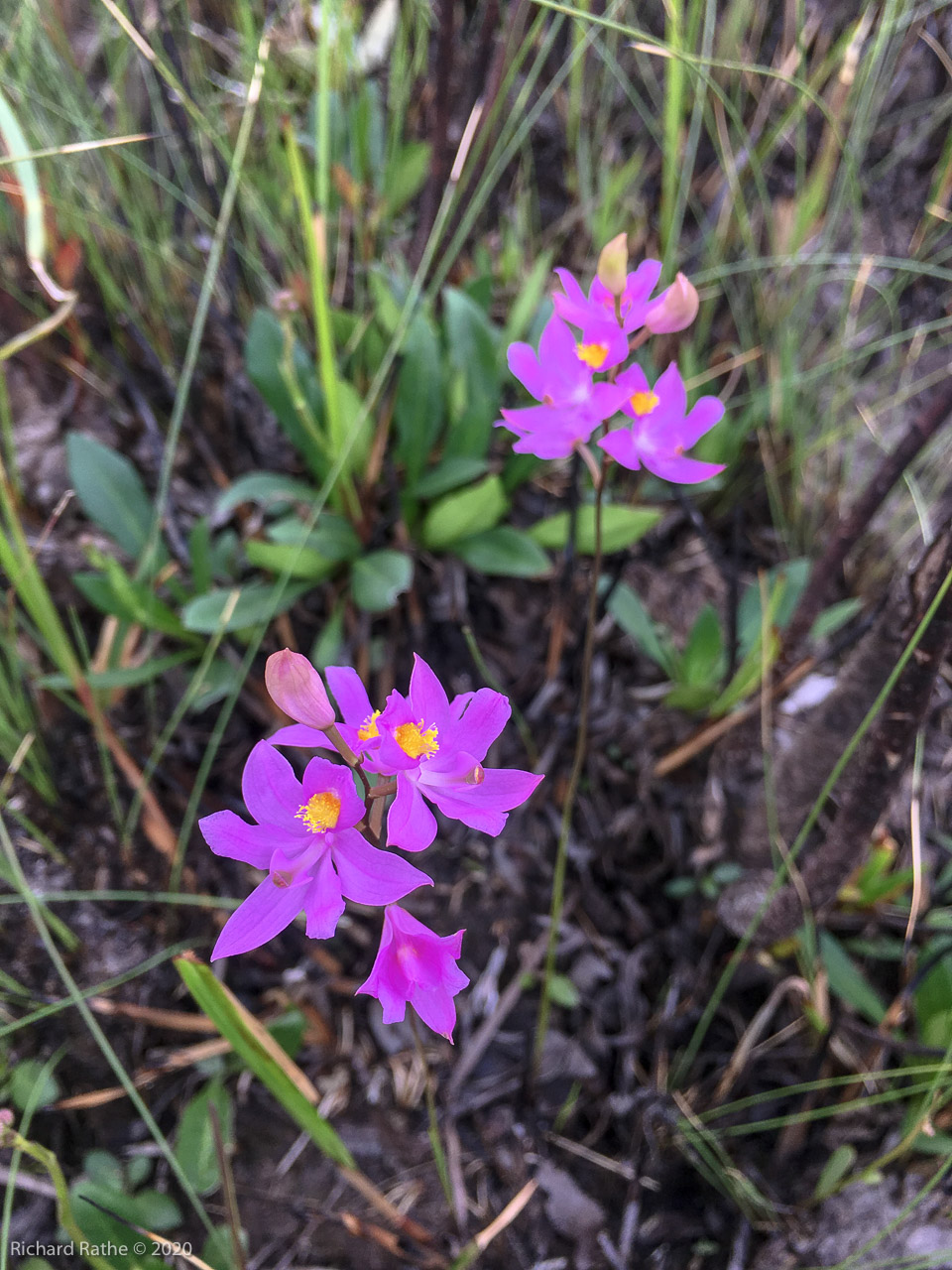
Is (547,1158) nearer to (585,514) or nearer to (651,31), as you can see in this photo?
(585,514)

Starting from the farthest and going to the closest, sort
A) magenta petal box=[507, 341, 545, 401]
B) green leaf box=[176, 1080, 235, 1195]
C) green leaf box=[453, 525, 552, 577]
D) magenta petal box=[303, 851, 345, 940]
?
green leaf box=[453, 525, 552, 577] < green leaf box=[176, 1080, 235, 1195] < magenta petal box=[507, 341, 545, 401] < magenta petal box=[303, 851, 345, 940]

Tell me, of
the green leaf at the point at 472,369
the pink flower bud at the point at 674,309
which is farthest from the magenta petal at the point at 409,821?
the green leaf at the point at 472,369

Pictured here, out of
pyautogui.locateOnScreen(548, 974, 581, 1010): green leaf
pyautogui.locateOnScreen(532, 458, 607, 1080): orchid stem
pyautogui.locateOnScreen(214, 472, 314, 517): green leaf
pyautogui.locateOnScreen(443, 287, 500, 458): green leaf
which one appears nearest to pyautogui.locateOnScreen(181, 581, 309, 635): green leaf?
pyautogui.locateOnScreen(214, 472, 314, 517): green leaf

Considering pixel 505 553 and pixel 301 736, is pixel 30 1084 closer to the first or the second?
pixel 301 736

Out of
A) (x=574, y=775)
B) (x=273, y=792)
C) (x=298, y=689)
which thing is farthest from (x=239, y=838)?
(x=574, y=775)

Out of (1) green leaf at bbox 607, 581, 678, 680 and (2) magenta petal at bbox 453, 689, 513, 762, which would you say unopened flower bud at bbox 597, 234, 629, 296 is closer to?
(2) magenta petal at bbox 453, 689, 513, 762
